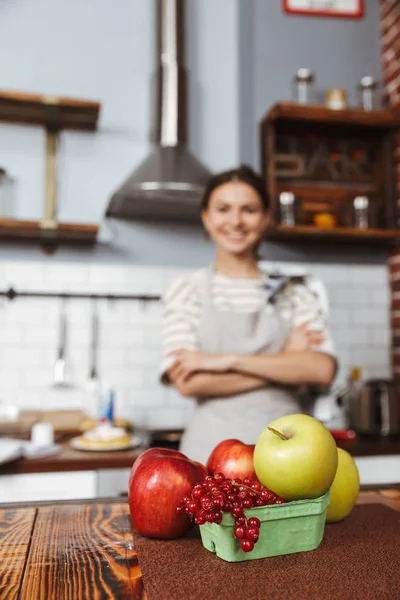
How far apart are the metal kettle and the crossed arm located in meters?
0.83

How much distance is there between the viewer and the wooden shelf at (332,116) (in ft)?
9.07

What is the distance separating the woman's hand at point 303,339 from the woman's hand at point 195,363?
220mm

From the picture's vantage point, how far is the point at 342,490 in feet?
2.84

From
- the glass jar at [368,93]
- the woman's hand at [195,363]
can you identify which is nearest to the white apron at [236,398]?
the woman's hand at [195,363]

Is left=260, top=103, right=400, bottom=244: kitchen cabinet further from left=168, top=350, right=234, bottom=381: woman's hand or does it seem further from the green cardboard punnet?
the green cardboard punnet

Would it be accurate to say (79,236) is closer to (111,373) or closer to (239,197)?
(111,373)

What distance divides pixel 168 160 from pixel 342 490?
195 cm

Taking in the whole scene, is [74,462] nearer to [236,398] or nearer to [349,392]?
[236,398]

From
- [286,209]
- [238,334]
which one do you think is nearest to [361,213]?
Result: [286,209]

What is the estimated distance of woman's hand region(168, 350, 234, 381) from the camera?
1691 mm

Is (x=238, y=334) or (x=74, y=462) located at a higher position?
(x=238, y=334)

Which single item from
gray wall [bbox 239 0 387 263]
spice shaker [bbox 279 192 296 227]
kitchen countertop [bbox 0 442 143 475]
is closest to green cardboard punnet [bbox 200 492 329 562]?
kitchen countertop [bbox 0 442 143 475]

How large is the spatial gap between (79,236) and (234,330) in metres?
1.09

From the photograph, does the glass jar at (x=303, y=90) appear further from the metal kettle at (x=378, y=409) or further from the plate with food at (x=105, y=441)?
the plate with food at (x=105, y=441)
